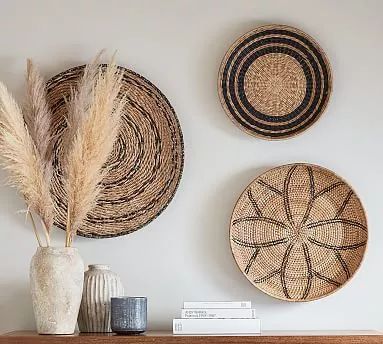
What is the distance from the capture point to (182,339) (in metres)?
2.22

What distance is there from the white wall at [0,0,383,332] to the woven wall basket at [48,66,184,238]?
0.17 ft

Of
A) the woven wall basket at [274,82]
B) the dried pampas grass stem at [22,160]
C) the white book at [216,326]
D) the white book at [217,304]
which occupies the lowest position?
the white book at [216,326]

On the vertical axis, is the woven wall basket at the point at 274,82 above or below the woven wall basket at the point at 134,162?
above

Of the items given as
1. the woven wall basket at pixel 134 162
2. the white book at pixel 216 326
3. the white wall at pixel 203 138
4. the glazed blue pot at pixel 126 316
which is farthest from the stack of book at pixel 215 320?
the woven wall basket at pixel 134 162

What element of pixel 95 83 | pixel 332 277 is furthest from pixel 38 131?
pixel 332 277

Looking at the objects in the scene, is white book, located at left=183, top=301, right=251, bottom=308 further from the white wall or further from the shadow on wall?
the shadow on wall

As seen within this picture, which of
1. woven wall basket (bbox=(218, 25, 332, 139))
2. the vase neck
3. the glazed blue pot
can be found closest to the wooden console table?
the glazed blue pot

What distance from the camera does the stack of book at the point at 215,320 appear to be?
233 cm

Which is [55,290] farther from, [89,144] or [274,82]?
Answer: [274,82]

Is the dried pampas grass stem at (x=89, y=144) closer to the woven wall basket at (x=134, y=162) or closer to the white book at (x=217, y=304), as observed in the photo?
the woven wall basket at (x=134, y=162)

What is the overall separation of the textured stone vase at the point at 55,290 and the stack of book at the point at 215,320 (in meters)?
0.32

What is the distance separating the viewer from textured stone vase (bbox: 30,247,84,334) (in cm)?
230

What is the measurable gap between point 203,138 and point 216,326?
2.17ft

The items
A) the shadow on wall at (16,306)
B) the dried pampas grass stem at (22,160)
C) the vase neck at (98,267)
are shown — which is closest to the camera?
the dried pampas grass stem at (22,160)
